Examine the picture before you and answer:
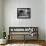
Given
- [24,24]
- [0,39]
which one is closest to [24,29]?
[24,24]

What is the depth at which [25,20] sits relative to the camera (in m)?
4.99

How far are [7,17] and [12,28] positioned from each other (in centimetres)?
54

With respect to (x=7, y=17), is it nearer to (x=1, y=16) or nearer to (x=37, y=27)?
(x=1, y=16)

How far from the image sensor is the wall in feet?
16.3

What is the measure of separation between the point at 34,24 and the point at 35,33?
43 cm

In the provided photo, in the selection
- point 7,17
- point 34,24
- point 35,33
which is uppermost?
point 7,17

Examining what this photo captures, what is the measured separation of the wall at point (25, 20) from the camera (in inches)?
195

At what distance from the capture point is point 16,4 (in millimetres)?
4969

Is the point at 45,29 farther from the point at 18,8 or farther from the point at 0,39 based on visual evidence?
the point at 0,39

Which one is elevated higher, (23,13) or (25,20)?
(23,13)

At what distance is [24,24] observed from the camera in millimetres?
5000

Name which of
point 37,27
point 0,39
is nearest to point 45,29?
point 37,27

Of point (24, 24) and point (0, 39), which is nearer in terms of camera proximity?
point (0, 39)

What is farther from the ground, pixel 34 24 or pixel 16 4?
pixel 16 4
